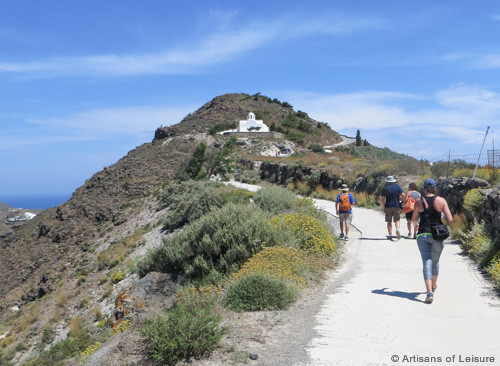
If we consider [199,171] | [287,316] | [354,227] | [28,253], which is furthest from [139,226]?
[287,316]

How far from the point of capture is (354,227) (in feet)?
49.4

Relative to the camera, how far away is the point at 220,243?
10.6m

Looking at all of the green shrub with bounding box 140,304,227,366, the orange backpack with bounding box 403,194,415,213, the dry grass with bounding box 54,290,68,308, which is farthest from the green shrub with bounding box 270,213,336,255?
the dry grass with bounding box 54,290,68,308

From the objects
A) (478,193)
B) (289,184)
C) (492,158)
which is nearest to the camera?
(478,193)

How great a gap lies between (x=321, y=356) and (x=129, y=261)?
1773 cm

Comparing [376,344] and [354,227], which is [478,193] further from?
[376,344]

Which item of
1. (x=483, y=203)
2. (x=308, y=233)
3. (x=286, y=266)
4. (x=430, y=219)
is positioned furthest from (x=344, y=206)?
(x=430, y=219)

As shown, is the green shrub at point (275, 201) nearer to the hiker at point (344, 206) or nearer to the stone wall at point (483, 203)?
the hiker at point (344, 206)

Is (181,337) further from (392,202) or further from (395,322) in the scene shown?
(392,202)

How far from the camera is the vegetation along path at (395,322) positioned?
4.92 metres

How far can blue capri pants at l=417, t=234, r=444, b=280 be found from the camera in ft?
→ 22.5

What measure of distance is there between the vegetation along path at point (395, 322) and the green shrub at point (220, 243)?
2028 mm

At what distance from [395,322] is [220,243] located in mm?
5338

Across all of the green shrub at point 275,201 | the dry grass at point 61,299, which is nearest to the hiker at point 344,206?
the green shrub at point 275,201
